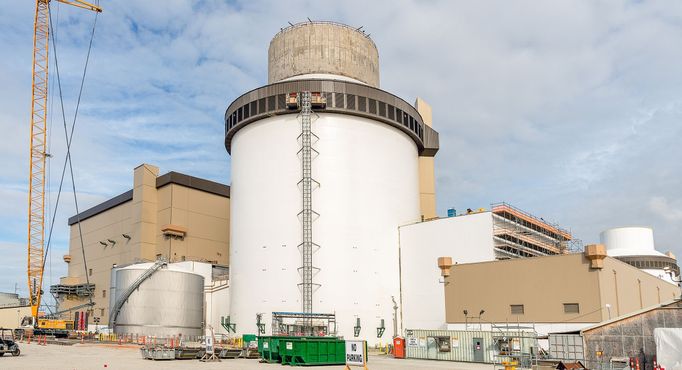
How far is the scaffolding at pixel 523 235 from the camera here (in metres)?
54.5

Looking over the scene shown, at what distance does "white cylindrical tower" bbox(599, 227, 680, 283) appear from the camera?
252 ft

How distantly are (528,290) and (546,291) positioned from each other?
53.1 inches

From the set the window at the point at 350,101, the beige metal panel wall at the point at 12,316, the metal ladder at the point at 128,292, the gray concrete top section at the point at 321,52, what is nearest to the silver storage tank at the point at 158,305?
the metal ladder at the point at 128,292

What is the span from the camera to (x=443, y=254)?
5522cm

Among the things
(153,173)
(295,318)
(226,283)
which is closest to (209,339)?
(295,318)

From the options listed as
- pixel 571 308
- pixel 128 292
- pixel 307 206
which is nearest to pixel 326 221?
pixel 307 206

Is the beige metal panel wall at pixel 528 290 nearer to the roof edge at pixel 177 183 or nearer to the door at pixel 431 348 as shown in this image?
the door at pixel 431 348

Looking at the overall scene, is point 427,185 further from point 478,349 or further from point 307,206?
point 478,349

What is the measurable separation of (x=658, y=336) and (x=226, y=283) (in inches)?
1955

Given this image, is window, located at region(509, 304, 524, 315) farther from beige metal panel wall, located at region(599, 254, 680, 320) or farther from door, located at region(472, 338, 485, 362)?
door, located at region(472, 338, 485, 362)

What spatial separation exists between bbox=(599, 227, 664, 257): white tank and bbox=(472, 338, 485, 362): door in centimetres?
4584

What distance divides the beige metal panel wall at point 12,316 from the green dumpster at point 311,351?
69868mm

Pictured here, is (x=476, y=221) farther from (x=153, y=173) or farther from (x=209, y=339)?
Answer: (x=153, y=173)

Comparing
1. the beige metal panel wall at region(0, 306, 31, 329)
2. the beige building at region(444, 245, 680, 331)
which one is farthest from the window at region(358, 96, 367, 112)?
the beige metal panel wall at region(0, 306, 31, 329)
